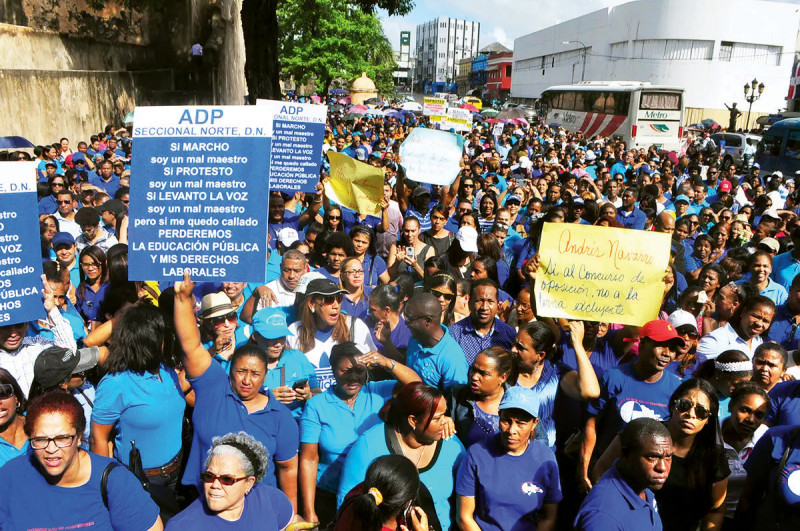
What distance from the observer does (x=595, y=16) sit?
64812 mm

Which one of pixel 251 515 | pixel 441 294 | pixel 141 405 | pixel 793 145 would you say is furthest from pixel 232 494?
pixel 793 145

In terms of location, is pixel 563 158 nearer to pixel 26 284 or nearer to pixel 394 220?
pixel 394 220

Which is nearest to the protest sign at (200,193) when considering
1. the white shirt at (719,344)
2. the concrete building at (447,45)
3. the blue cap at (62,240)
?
the blue cap at (62,240)

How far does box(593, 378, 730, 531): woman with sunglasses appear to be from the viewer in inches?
130

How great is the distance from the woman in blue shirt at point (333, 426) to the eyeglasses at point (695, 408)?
157 centimetres

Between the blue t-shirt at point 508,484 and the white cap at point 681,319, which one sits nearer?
the blue t-shirt at point 508,484

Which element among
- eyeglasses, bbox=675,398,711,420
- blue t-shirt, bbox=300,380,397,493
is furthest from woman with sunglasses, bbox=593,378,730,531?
blue t-shirt, bbox=300,380,397,493

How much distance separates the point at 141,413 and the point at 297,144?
13.6ft

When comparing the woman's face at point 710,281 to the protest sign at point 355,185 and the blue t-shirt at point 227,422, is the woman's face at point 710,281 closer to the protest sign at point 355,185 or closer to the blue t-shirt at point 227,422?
the protest sign at point 355,185

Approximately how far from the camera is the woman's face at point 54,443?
2.59 meters

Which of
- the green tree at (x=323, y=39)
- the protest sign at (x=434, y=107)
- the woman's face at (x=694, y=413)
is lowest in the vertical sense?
the woman's face at (x=694, y=413)

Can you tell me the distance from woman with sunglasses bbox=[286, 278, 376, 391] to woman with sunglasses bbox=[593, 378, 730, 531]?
6.21 feet

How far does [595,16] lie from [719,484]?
68988mm

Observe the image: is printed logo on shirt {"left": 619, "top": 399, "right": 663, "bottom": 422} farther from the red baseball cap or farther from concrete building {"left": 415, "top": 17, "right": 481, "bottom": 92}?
concrete building {"left": 415, "top": 17, "right": 481, "bottom": 92}
